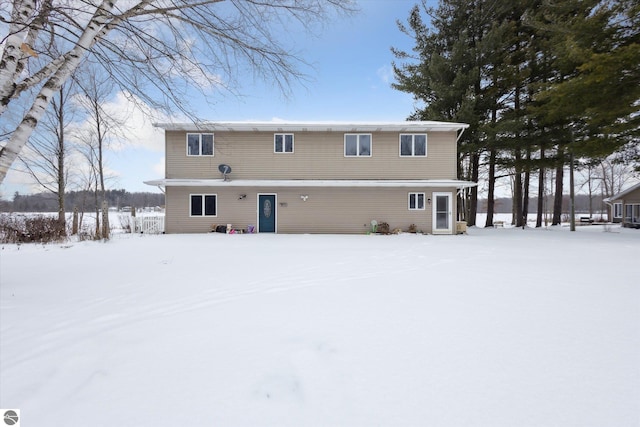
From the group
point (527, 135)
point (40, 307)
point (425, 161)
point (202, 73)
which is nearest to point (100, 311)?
point (40, 307)

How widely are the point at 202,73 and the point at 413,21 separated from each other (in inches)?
718

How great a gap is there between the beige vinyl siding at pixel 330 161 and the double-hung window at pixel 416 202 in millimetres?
834

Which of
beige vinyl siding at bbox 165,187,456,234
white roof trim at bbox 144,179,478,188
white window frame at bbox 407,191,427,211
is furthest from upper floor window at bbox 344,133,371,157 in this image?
white window frame at bbox 407,191,427,211

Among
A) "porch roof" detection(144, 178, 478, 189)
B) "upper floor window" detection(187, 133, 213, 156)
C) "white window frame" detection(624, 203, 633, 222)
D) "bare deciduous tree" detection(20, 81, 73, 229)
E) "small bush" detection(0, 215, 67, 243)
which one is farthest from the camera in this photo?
"white window frame" detection(624, 203, 633, 222)

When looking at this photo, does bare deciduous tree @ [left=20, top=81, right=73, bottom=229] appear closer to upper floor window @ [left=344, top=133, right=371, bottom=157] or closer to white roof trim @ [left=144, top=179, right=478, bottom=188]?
white roof trim @ [left=144, top=179, right=478, bottom=188]

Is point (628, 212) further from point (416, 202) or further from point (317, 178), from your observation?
point (317, 178)

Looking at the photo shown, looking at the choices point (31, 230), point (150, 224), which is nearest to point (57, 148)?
point (31, 230)

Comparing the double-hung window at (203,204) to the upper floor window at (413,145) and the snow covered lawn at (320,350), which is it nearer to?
the snow covered lawn at (320,350)

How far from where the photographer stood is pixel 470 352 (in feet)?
8.13

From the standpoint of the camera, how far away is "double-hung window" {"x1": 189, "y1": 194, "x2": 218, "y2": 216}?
1348cm

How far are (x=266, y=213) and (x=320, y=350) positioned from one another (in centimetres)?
1151

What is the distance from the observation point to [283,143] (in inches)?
534

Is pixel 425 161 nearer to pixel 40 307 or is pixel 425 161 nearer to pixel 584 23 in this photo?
pixel 584 23

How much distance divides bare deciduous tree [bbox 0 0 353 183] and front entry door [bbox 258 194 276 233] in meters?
9.18
